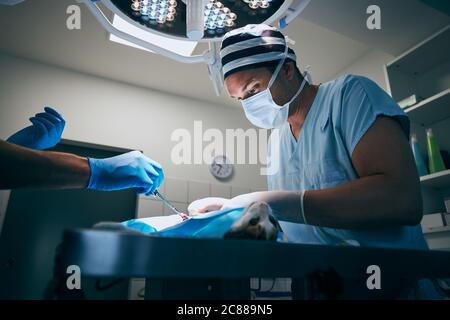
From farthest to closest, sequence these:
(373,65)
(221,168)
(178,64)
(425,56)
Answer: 1. (221,168)
2. (178,64)
3. (373,65)
4. (425,56)

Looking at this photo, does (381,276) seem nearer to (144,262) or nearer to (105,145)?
(144,262)

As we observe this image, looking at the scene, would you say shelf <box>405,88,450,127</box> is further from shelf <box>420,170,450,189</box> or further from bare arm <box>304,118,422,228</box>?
bare arm <box>304,118,422,228</box>

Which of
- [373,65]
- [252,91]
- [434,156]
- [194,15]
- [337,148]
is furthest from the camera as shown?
[373,65]

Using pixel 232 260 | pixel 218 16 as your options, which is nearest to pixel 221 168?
pixel 218 16

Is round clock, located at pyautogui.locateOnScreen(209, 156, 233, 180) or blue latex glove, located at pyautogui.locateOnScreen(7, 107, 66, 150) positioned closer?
blue latex glove, located at pyautogui.locateOnScreen(7, 107, 66, 150)

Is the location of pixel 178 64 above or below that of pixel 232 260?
above

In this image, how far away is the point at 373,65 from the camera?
2422 mm

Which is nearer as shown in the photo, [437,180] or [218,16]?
[218,16]

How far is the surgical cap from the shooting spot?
981 millimetres

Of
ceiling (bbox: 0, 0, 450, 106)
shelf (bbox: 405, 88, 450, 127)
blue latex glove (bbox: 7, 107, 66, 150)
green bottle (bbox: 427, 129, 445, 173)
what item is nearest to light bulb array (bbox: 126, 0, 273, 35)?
blue latex glove (bbox: 7, 107, 66, 150)

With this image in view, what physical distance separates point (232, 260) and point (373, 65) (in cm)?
249

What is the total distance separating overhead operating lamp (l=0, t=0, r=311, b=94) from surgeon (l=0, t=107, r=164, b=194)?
36 centimetres

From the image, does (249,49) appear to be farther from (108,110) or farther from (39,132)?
(108,110)

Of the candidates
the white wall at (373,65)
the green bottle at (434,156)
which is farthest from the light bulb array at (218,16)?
the white wall at (373,65)
